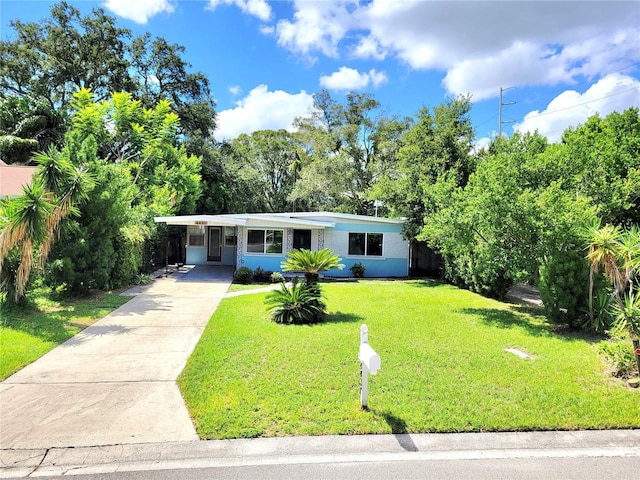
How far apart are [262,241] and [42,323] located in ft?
34.8

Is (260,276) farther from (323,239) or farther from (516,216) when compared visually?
(516,216)

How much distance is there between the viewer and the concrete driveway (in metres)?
4.30

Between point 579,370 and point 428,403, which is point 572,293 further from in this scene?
point 428,403

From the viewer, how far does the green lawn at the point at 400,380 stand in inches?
180

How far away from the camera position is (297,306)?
937 cm

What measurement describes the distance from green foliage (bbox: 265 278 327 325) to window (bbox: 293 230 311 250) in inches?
363

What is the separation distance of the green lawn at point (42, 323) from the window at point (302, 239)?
28.4 ft

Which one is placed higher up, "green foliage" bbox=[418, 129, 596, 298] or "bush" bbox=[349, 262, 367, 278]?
"green foliage" bbox=[418, 129, 596, 298]

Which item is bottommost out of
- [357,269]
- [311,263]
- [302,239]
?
[357,269]

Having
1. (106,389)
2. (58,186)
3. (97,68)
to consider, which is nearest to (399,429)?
(106,389)

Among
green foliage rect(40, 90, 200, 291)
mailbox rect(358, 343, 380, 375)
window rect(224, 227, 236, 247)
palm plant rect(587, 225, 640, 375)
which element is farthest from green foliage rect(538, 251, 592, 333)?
window rect(224, 227, 236, 247)

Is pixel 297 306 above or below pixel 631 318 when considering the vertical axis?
below

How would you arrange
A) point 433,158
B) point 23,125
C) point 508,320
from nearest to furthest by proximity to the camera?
point 508,320
point 433,158
point 23,125

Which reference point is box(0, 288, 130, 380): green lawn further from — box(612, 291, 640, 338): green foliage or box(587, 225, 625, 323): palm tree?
box(587, 225, 625, 323): palm tree
